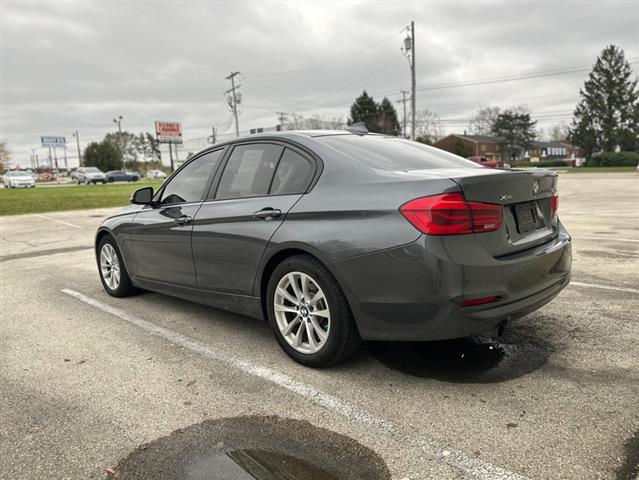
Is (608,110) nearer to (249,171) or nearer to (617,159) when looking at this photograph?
(617,159)

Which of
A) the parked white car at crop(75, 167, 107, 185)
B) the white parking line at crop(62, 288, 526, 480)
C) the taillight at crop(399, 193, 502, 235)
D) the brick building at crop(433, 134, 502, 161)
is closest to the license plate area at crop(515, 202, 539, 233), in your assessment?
the taillight at crop(399, 193, 502, 235)

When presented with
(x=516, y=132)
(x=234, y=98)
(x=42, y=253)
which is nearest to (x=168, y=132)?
(x=234, y=98)

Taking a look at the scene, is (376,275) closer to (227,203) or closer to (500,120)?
(227,203)

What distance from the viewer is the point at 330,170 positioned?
343cm

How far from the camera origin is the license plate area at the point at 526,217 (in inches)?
126

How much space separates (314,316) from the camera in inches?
134

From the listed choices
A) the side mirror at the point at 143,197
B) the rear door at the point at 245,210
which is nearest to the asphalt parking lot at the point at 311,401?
the rear door at the point at 245,210

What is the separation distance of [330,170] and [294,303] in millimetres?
936

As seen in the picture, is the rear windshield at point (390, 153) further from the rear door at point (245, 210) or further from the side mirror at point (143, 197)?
the side mirror at point (143, 197)

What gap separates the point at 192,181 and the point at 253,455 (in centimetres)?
278

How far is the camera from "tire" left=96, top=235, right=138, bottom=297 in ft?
18.0

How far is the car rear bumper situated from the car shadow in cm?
45

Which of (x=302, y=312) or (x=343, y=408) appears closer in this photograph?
(x=343, y=408)

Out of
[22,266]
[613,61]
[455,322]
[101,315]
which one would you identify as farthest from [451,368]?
[613,61]
